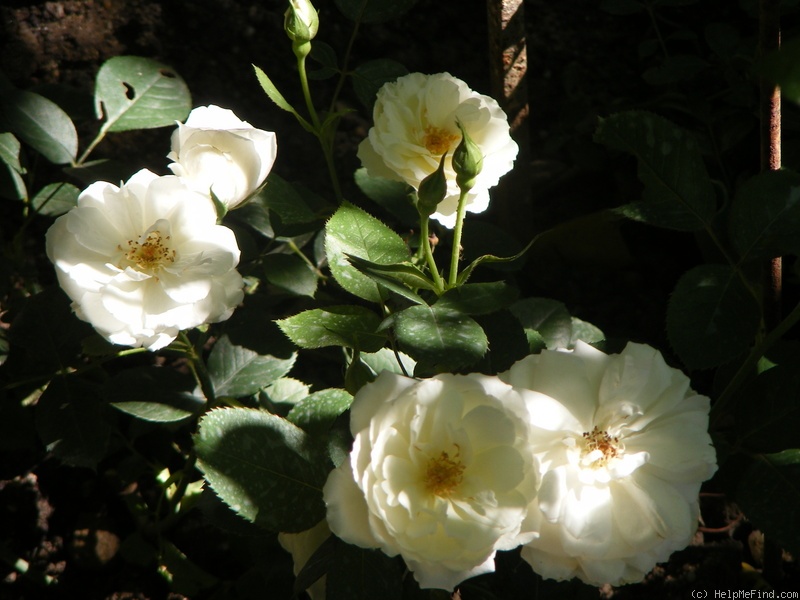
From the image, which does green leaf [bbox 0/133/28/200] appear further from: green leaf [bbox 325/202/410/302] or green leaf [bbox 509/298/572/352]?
green leaf [bbox 509/298/572/352]

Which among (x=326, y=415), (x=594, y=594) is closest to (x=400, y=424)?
(x=326, y=415)

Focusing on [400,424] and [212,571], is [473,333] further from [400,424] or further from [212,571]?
[212,571]

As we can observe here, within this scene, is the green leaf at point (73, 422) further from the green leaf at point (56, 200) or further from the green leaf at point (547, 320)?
the green leaf at point (547, 320)

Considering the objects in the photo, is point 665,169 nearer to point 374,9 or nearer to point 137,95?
point 374,9

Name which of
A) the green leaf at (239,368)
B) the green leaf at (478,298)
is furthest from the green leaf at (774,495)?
the green leaf at (239,368)

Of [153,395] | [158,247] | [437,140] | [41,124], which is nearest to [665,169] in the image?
[437,140]

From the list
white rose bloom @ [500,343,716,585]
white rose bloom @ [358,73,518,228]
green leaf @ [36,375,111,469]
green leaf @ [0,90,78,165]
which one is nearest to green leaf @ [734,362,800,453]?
white rose bloom @ [500,343,716,585]
